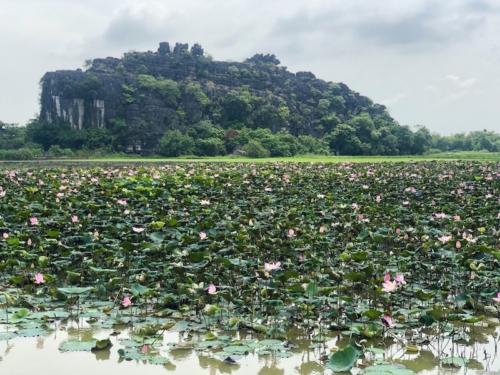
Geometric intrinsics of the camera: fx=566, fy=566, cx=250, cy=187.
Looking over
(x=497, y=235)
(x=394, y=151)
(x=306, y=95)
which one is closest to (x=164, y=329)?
(x=497, y=235)

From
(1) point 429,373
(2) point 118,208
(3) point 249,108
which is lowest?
(1) point 429,373

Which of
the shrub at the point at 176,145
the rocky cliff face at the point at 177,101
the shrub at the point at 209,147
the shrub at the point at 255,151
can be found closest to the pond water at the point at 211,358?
the shrub at the point at 255,151

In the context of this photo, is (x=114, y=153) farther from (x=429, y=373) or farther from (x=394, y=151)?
(x=429, y=373)

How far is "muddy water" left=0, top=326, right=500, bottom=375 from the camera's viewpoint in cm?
322

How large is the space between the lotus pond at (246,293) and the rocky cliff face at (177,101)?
55106 millimetres

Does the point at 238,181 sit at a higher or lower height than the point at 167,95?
lower

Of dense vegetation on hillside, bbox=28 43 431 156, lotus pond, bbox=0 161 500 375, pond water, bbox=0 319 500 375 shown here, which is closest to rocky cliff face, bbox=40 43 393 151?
dense vegetation on hillside, bbox=28 43 431 156

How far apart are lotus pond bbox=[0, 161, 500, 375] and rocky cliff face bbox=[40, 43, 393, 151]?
5511cm

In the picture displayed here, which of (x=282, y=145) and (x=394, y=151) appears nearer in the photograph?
(x=282, y=145)

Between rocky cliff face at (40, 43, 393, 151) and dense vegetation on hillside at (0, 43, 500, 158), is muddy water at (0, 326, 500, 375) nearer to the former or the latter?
dense vegetation on hillside at (0, 43, 500, 158)

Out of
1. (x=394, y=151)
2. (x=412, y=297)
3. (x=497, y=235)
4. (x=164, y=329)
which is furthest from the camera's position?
(x=394, y=151)

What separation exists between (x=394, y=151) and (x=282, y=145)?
17.4m

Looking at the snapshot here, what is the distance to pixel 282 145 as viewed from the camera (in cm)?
5244

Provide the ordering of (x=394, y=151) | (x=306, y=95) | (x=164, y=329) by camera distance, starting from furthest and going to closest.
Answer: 1. (x=306, y=95)
2. (x=394, y=151)
3. (x=164, y=329)
